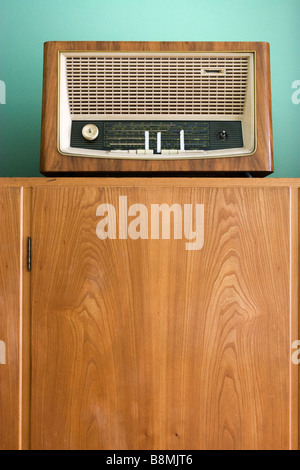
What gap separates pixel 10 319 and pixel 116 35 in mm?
1074

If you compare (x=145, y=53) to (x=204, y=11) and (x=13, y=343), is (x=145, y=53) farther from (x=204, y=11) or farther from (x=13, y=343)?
(x=13, y=343)

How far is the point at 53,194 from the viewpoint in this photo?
853 mm

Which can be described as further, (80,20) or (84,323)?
(80,20)

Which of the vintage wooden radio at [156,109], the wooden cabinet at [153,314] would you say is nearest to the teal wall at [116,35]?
the vintage wooden radio at [156,109]

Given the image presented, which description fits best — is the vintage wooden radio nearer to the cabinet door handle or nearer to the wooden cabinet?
the wooden cabinet

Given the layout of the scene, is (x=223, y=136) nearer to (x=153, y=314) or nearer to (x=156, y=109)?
(x=156, y=109)

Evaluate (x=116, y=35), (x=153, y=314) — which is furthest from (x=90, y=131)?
(x=116, y=35)

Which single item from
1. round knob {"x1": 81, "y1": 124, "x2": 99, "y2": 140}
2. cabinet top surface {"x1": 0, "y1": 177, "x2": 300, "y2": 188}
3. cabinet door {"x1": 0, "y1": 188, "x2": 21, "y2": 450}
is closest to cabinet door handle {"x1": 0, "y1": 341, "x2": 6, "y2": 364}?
cabinet door {"x1": 0, "y1": 188, "x2": 21, "y2": 450}

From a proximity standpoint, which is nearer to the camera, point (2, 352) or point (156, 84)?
point (2, 352)

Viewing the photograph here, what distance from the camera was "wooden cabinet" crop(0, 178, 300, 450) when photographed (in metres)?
0.83

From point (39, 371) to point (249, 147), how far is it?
0.73m

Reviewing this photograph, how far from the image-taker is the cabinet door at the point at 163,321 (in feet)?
2.72

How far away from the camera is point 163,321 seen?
2.75ft
